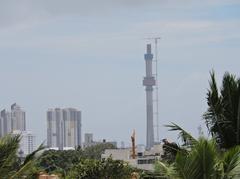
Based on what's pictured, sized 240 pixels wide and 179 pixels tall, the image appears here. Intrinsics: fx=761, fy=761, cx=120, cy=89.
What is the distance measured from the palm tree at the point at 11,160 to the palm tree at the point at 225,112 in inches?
178

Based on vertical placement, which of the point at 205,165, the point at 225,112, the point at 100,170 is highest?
the point at 225,112

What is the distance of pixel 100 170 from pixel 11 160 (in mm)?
18880

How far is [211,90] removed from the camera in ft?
61.0

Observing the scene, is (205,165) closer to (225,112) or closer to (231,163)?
(231,163)

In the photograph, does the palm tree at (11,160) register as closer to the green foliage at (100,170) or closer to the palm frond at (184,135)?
the palm frond at (184,135)

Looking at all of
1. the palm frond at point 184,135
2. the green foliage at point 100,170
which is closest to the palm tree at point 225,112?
the palm frond at point 184,135

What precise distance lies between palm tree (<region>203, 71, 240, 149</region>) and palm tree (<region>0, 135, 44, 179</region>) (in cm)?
452

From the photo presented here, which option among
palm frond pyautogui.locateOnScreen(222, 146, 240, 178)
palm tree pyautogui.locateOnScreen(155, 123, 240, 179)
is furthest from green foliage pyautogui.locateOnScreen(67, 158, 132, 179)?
palm tree pyautogui.locateOnScreen(155, 123, 240, 179)

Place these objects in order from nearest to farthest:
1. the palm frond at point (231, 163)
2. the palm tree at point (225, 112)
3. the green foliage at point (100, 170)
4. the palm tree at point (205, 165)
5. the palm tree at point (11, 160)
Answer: the palm tree at point (205, 165)
the palm frond at point (231, 163)
the palm tree at point (11, 160)
the palm tree at point (225, 112)
the green foliage at point (100, 170)

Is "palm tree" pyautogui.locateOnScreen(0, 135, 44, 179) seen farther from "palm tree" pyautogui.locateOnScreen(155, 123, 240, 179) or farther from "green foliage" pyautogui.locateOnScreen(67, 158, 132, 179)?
"green foliage" pyautogui.locateOnScreen(67, 158, 132, 179)

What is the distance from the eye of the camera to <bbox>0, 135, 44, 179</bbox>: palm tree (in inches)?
610

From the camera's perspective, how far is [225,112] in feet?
60.2

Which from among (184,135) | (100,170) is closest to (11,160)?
(184,135)

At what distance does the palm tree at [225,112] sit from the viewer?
1817 centimetres
